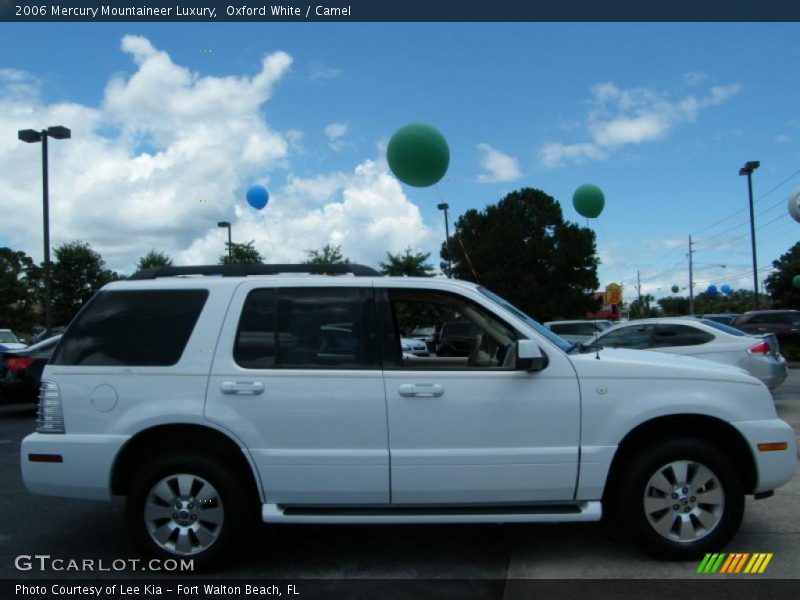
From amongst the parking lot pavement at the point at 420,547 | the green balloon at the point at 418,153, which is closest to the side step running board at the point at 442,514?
the parking lot pavement at the point at 420,547

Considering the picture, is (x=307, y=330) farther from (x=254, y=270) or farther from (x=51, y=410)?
(x=51, y=410)

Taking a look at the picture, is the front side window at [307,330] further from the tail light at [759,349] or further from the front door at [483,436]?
the tail light at [759,349]

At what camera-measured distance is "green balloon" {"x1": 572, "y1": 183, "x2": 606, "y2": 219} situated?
604 inches

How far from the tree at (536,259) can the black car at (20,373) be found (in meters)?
33.1

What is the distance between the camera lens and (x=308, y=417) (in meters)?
4.13

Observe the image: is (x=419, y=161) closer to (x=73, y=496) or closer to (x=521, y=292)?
(x=73, y=496)

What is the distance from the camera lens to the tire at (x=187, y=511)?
4.17 meters

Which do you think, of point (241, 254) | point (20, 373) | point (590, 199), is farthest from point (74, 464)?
point (241, 254)

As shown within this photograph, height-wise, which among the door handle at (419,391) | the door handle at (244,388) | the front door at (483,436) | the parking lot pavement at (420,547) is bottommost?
the parking lot pavement at (420,547)

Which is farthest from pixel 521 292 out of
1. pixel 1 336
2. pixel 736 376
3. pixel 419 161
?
pixel 736 376

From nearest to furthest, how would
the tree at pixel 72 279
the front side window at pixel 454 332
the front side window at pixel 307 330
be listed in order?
the front side window at pixel 307 330 → the front side window at pixel 454 332 → the tree at pixel 72 279

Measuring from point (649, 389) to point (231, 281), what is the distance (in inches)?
110

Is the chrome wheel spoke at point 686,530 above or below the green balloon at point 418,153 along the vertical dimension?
below

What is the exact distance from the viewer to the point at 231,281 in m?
4.50
